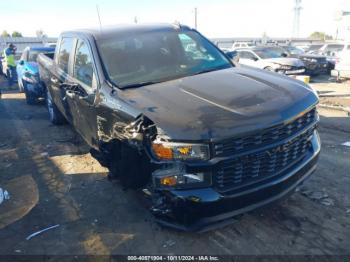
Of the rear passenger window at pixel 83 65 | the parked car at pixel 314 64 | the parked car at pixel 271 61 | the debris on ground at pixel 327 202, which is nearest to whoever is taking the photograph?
the debris on ground at pixel 327 202

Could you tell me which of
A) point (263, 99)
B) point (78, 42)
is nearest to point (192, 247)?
point (263, 99)

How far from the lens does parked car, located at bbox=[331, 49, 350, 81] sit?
1329 centimetres

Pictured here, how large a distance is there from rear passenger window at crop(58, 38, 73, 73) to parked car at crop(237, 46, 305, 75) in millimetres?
8812

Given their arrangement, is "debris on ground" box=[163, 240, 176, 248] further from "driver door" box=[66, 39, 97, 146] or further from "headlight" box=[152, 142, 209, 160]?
"driver door" box=[66, 39, 97, 146]

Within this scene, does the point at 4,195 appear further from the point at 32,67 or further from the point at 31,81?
the point at 32,67

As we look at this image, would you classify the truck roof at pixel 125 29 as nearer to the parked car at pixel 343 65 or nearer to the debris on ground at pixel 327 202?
the debris on ground at pixel 327 202

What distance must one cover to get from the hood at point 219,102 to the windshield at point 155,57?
0.88 ft

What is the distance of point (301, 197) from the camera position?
3.96m

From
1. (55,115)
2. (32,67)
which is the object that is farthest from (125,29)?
(32,67)

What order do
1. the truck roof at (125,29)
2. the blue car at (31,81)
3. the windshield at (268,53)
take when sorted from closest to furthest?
the truck roof at (125,29), the blue car at (31,81), the windshield at (268,53)

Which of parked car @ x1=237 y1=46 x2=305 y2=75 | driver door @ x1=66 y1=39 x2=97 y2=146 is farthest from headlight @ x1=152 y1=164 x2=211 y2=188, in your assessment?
parked car @ x1=237 y1=46 x2=305 y2=75

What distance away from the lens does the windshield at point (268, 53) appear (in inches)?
596

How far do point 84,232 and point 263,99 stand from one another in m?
2.18

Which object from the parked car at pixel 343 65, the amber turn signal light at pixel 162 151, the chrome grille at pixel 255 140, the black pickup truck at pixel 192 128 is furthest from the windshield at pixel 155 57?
the parked car at pixel 343 65
